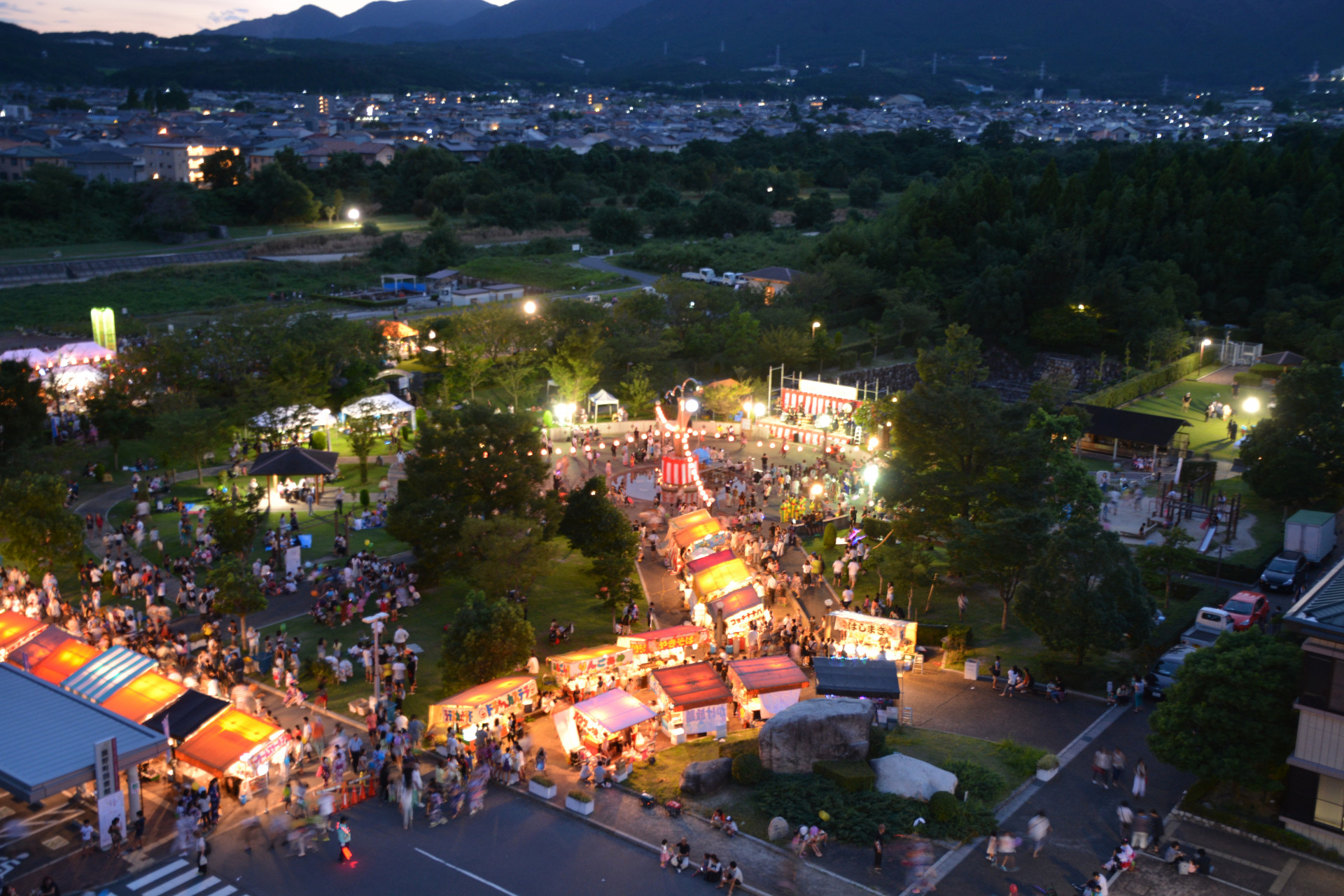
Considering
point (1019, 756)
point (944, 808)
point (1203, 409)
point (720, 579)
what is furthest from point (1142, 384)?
point (944, 808)

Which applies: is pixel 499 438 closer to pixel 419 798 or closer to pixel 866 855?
pixel 419 798

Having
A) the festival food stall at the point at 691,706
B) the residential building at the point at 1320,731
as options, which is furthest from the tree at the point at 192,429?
the residential building at the point at 1320,731

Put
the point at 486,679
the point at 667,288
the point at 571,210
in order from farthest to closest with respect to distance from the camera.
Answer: the point at 571,210, the point at 667,288, the point at 486,679

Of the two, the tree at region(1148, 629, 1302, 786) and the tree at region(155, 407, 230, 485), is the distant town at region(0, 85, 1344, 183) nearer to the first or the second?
the tree at region(155, 407, 230, 485)

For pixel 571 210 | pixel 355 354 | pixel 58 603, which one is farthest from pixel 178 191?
pixel 58 603

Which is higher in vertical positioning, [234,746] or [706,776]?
[234,746]

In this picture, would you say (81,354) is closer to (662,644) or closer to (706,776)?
(662,644)
